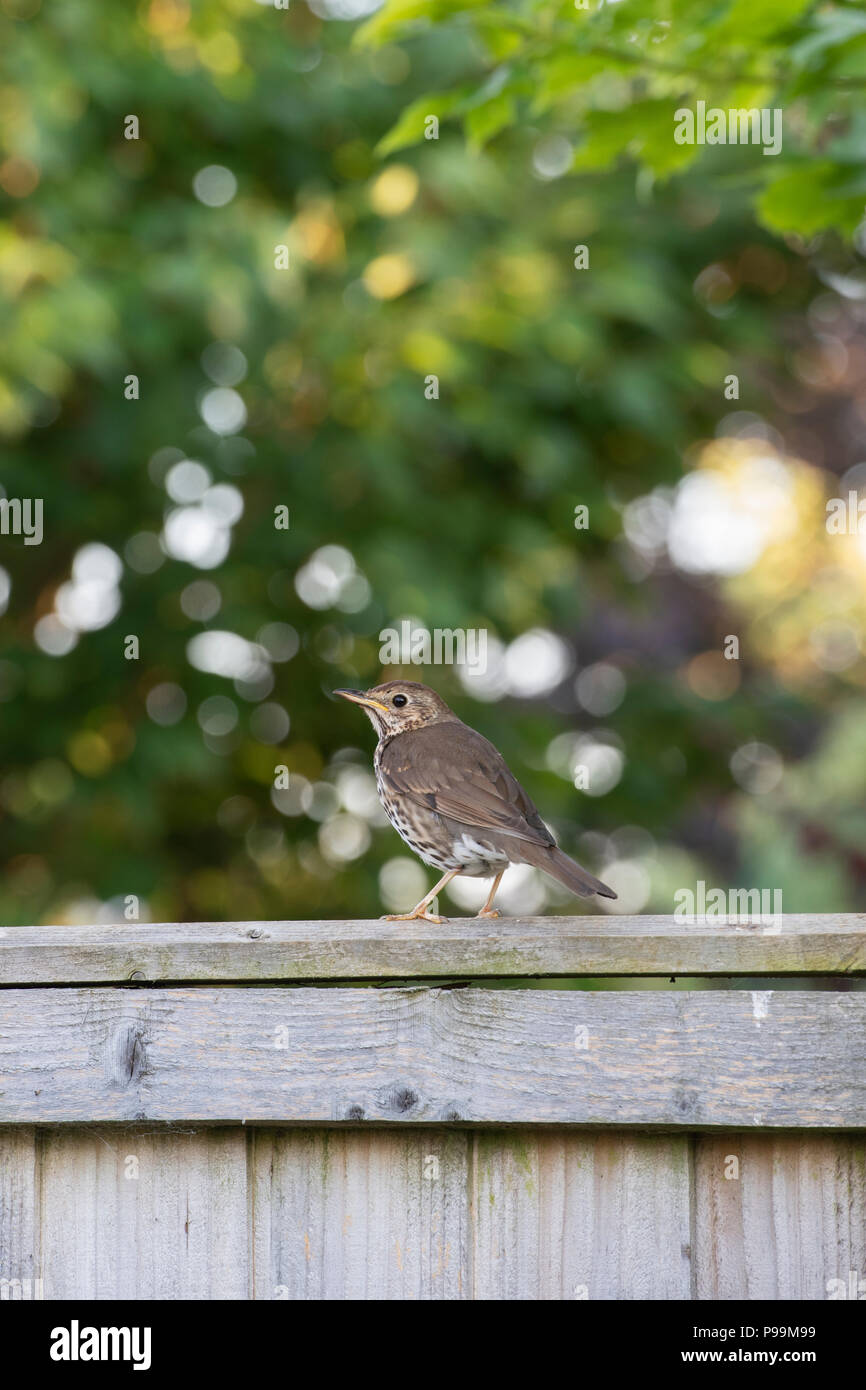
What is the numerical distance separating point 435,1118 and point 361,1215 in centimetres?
18

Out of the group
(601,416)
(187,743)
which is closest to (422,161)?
(601,416)

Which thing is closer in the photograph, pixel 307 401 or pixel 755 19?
pixel 755 19

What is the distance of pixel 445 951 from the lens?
223 centimetres

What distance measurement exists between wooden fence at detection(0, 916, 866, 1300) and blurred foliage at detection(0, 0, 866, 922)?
3.83 m

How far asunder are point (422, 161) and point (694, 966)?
5.28 meters

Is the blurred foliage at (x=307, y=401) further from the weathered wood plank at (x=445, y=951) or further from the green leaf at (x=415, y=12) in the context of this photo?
the weathered wood plank at (x=445, y=951)

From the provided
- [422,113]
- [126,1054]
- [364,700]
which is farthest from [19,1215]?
[422,113]

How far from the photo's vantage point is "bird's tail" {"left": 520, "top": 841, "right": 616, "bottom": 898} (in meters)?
2.61

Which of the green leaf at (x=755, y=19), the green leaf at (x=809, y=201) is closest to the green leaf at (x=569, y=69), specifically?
the green leaf at (x=755, y=19)

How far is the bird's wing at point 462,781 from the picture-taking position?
120 inches

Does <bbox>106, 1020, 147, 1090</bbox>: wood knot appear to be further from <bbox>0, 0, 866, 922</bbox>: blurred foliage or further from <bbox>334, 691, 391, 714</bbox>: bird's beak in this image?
<bbox>0, 0, 866, 922</bbox>: blurred foliage

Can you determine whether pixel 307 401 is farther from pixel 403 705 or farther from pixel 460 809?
pixel 460 809

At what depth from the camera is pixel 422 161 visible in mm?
6699
